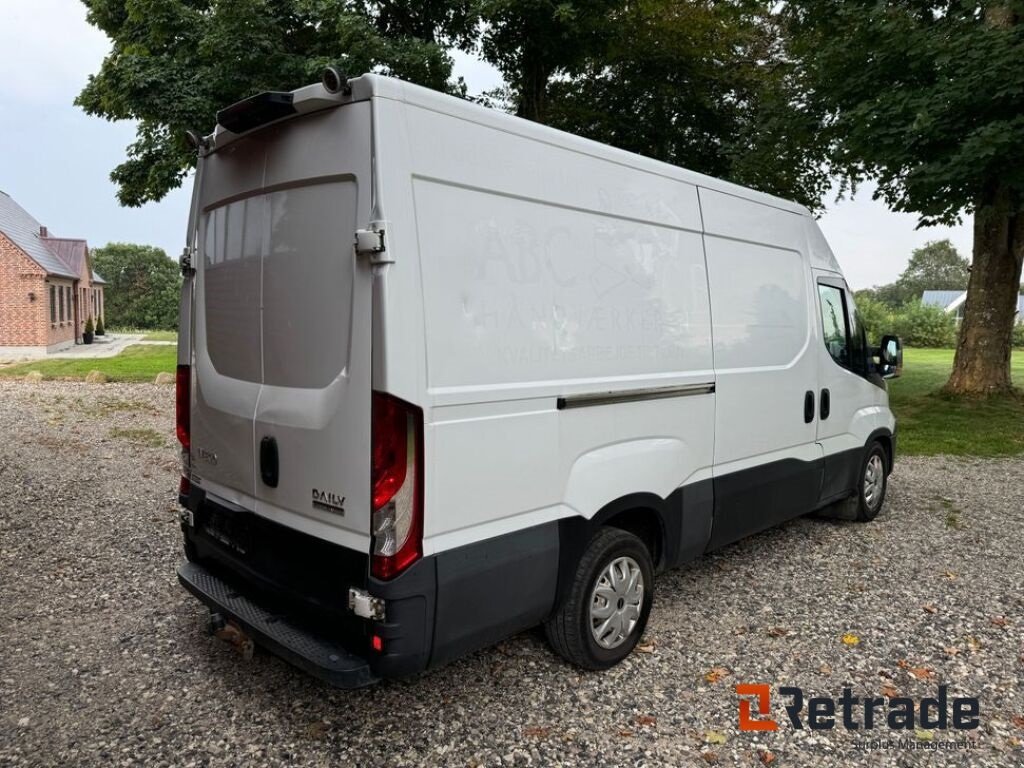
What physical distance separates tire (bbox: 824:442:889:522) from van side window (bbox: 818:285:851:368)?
1.02m

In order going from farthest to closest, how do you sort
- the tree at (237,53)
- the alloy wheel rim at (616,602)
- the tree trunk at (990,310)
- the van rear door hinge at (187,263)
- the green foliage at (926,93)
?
the tree trunk at (990,310)
the tree at (237,53)
the green foliage at (926,93)
the van rear door hinge at (187,263)
the alloy wheel rim at (616,602)

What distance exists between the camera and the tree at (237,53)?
39.4 ft

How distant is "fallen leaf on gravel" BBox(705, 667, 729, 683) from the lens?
357 cm

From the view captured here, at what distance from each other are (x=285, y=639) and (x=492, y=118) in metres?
2.31

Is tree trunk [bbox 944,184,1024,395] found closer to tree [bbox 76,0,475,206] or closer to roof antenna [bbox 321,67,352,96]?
tree [bbox 76,0,475,206]

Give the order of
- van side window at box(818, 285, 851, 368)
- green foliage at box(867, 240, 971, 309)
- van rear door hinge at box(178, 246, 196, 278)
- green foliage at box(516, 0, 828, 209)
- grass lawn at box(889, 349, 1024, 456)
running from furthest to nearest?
green foliage at box(867, 240, 971, 309) < green foliage at box(516, 0, 828, 209) < grass lawn at box(889, 349, 1024, 456) < van side window at box(818, 285, 851, 368) < van rear door hinge at box(178, 246, 196, 278)

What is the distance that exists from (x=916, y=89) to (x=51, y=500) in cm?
1310

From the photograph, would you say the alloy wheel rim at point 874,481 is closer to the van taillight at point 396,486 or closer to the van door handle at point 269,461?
the van taillight at point 396,486

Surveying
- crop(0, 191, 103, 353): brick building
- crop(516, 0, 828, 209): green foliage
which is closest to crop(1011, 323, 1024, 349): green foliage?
crop(516, 0, 828, 209): green foliage

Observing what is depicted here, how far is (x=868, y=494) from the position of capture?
6.23 meters

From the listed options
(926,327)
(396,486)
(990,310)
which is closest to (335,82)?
(396,486)

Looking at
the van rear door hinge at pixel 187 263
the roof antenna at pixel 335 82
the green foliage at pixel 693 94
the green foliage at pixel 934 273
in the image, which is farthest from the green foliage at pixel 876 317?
the green foliage at pixel 934 273

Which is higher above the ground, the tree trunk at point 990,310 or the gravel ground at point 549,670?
the tree trunk at point 990,310

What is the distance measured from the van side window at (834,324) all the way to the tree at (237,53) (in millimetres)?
9196
